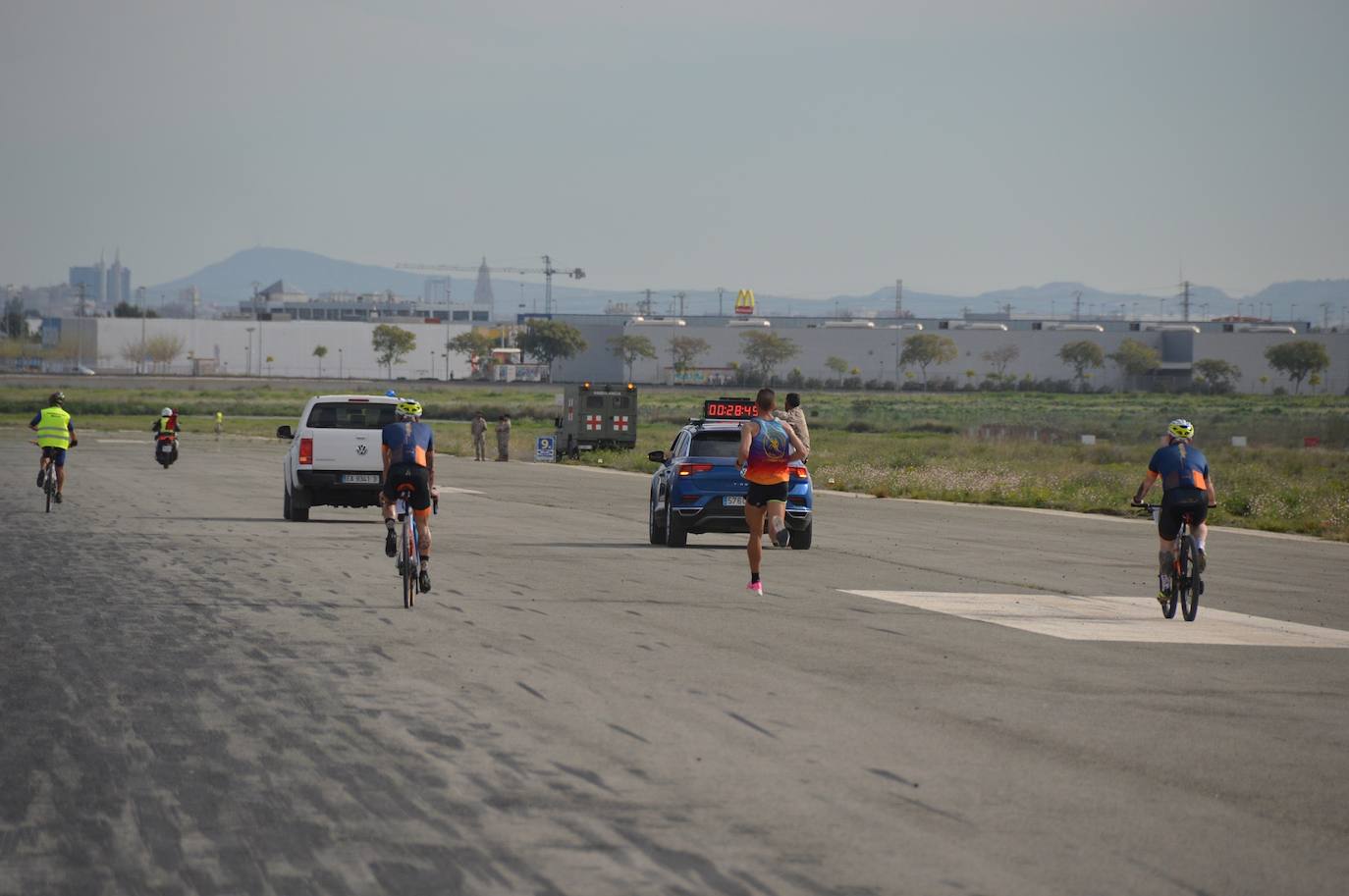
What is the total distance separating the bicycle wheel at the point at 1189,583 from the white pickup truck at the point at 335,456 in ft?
44.1

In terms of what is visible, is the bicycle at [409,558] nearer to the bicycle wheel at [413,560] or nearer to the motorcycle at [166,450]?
the bicycle wheel at [413,560]

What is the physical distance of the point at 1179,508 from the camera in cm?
1556

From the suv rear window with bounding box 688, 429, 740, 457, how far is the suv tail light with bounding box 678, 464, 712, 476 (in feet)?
0.74

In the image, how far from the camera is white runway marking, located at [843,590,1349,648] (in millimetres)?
13906

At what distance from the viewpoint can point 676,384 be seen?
16975 cm

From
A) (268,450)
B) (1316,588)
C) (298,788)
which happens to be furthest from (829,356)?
(298,788)

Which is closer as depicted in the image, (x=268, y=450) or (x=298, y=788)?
(x=298, y=788)

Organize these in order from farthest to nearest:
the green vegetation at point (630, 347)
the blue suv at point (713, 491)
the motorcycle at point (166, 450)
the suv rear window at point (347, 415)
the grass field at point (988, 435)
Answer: the green vegetation at point (630, 347) → the motorcycle at point (166, 450) → the grass field at point (988, 435) → the suv rear window at point (347, 415) → the blue suv at point (713, 491)

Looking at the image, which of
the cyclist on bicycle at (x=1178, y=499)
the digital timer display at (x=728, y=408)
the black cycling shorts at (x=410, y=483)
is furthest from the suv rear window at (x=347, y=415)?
the cyclist on bicycle at (x=1178, y=499)

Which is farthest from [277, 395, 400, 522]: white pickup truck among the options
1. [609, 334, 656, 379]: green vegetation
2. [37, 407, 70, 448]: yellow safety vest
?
[609, 334, 656, 379]: green vegetation

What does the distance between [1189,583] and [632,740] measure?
7918mm

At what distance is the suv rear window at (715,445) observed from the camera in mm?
21969

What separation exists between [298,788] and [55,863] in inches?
56.6

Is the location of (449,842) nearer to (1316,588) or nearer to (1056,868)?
(1056,868)
